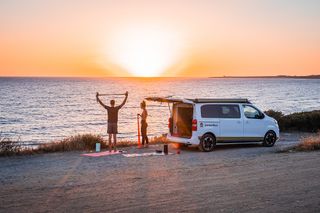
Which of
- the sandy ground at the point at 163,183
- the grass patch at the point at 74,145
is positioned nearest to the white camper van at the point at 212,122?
the sandy ground at the point at 163,183

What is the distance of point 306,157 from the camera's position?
16219 mm

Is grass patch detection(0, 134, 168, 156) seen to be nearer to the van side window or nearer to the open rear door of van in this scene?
the open rear door of van

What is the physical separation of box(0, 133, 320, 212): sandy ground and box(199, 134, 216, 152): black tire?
1.27m

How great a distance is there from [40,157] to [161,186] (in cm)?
674

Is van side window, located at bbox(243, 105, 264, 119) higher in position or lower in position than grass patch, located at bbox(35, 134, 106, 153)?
higher

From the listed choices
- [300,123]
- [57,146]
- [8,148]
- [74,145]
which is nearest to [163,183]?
[8,148]

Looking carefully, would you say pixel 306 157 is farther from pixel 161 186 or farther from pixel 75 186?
pixel 75 186

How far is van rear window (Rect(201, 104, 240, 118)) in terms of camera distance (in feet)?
60.4

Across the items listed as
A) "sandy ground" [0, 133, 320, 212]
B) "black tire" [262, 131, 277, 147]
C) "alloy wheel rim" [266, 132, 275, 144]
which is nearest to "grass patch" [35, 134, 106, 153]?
"sandy ground" [0, 133, 320, 212]

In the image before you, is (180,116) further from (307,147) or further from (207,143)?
(307,147)

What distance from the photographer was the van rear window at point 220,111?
18.4m

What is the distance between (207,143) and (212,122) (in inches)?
31.1

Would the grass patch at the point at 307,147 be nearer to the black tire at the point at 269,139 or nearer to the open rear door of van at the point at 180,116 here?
the black tire at the point at 269,139

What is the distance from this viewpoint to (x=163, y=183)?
38.8ft
